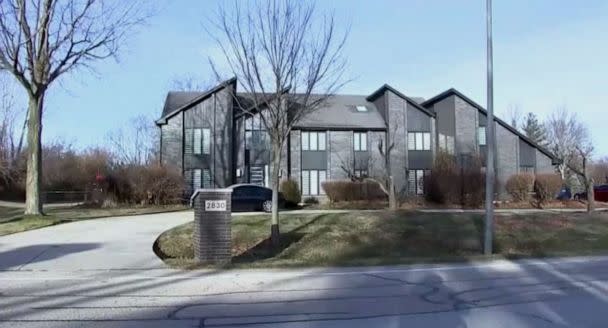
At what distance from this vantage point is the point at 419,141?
48.7 metres

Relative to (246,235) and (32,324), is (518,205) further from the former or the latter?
(32,324)

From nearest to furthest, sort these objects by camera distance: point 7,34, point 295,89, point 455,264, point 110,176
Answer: point 455,264 < point 295,89 < point 7,34 < point 110,176

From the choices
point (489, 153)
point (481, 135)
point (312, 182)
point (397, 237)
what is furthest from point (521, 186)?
point (489, 153)

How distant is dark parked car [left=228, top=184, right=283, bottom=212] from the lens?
106ft

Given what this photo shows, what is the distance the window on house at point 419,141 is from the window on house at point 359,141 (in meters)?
3.46

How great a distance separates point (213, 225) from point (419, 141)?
3688 cm

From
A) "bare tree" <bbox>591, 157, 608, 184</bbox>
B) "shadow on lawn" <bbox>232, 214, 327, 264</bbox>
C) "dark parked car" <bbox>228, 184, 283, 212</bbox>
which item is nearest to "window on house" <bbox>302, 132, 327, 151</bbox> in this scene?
"dark parked car" <bbox>228, 184, 283, 212</bbox>

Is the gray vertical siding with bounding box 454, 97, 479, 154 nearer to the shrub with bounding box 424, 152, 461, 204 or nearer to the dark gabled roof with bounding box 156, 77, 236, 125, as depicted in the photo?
the shrub with bounding box 424, 152, 461, 204

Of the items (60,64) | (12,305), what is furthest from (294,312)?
(60,64)

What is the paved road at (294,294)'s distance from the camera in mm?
7539

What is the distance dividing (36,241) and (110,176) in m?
20.8

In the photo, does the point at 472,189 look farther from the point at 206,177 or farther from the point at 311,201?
the point at 206,177

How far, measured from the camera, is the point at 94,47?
24.2 m

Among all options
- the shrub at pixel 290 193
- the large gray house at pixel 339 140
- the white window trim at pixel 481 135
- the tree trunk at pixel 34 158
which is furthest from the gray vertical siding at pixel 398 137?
the tree trunk at pixel 34 158
